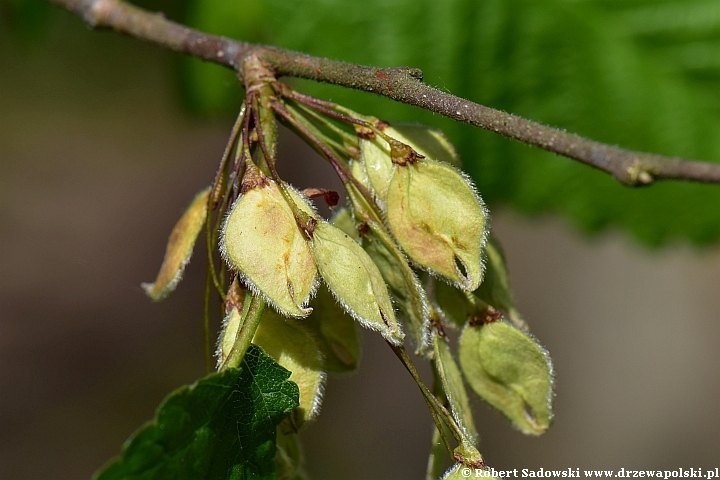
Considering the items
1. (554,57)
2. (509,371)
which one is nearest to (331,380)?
(554,57)

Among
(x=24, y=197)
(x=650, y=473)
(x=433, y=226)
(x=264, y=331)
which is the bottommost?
(x=650, y=473)

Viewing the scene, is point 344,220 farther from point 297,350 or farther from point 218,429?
point 218,429

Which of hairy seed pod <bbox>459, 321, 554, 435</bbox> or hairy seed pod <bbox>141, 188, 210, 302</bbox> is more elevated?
hairy seed pod <bbox>141, 188, 210, 302</bbox>

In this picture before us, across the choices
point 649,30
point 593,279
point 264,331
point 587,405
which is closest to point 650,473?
point 587,405

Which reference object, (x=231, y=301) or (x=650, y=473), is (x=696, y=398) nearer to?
(x=650, y=473)

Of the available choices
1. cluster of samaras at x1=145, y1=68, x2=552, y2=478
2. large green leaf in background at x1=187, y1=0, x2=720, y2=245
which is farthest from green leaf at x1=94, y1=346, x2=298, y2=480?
large green leaf in background at x1=187, y1=0, x2=720, y2=245

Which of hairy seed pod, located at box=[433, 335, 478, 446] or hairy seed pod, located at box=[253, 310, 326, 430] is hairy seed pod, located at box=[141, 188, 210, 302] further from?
hairy seed pod, located at box=[433, 335, 478, 446]
